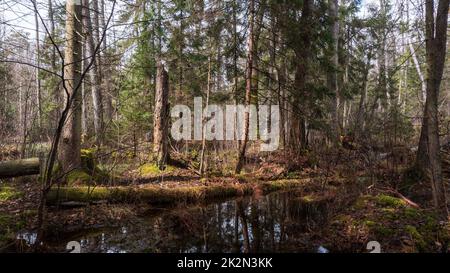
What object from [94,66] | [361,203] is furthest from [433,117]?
[94,66]

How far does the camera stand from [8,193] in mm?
6523

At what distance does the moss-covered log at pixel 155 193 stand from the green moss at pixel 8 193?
3.60 ft

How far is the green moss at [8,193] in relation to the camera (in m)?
6.31

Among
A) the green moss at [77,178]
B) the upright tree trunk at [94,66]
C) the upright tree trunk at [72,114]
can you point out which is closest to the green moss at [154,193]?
the green moss at [77,178]

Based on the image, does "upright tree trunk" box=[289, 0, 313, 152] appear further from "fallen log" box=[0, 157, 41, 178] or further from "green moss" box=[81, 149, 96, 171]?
"fallen log" box=[0, 157, 41, 178]

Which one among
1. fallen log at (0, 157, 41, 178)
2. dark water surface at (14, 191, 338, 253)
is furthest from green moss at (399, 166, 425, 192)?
fallen log at (0, 157, 41, 178)

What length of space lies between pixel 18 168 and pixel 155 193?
2.72 m

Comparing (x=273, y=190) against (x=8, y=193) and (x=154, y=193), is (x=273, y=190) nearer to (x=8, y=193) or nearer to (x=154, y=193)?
(x=154, y=193)

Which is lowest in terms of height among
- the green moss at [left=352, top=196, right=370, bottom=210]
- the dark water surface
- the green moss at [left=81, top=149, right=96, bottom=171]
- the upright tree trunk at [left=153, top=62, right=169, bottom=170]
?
the dark water surface

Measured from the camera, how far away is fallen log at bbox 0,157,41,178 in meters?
5.64

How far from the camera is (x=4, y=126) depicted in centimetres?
921

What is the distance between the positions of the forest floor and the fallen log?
0.62 meters
